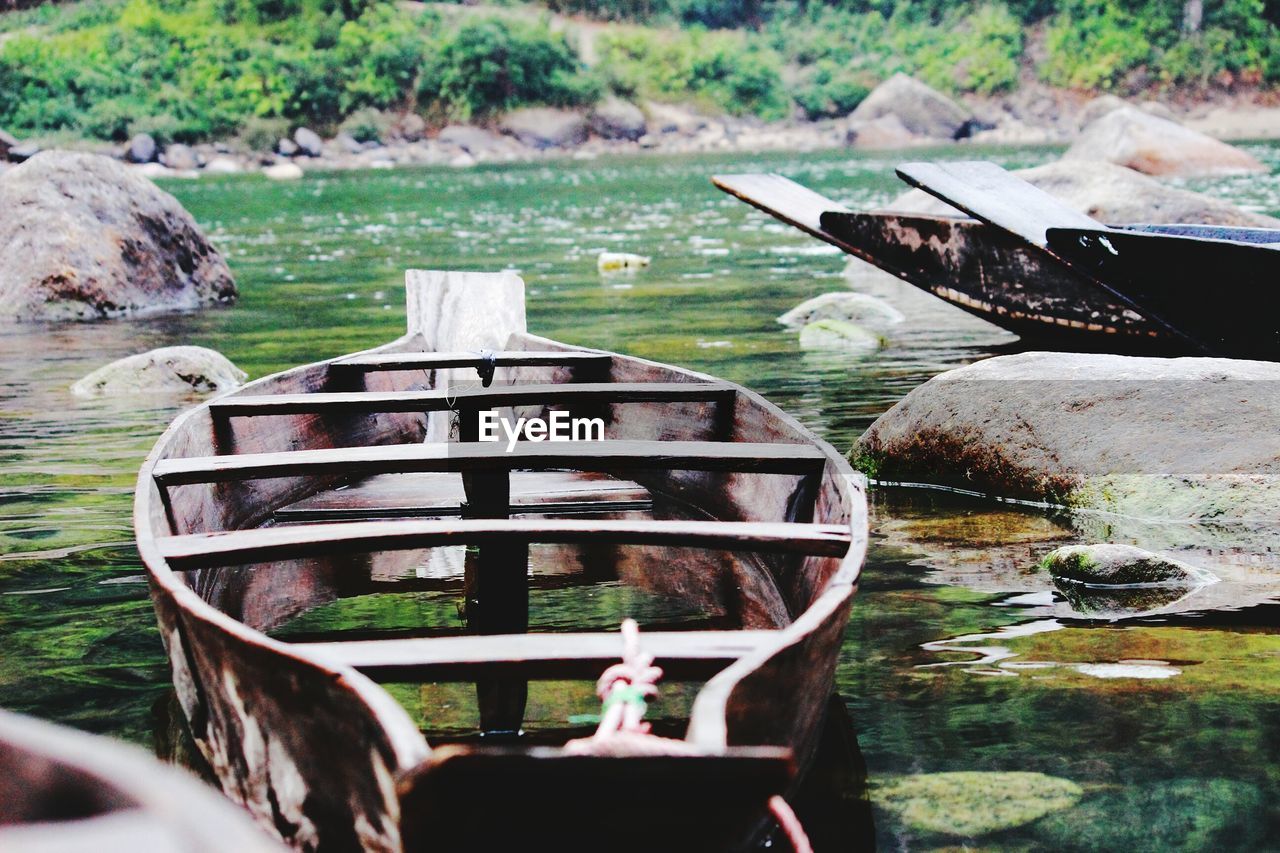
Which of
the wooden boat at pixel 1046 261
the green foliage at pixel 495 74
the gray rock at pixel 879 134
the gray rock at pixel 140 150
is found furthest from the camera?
the green foliage at pixel 495 74

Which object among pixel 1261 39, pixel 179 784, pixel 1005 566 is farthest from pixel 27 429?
pixel 1261 39

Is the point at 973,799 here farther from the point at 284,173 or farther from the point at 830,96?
the point at 830,96

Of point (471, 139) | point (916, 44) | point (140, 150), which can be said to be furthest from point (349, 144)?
point (916, 44)

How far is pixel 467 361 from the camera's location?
5.45m

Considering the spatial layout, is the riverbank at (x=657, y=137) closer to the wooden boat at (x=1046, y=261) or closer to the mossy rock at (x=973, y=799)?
the wooden boat at (x=1046, y=261)

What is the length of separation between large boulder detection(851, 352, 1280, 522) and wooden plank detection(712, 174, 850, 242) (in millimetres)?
2560

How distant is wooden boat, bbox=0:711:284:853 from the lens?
2.92 feet

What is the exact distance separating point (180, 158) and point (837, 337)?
35.7 meters

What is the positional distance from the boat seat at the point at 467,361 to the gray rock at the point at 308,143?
138 ft

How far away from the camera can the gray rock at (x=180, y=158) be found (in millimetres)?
40594

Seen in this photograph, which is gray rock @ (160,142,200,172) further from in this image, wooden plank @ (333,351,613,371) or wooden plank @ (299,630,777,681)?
wooden plank @ (299,630,777,681)

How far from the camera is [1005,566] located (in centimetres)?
438

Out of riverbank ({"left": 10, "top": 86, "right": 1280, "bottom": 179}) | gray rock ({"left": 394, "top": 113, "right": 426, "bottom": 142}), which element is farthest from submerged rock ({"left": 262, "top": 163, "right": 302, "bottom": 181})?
gray rock ({"left": 394, "top": 113, "right": 426, "bottom": 142})

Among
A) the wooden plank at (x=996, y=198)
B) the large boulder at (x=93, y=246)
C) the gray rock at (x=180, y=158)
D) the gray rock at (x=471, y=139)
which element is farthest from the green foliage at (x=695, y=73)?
the wooden plank at (x=996, y=198)
